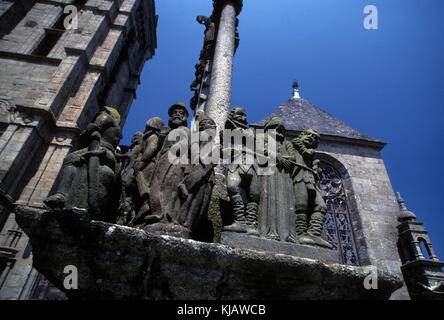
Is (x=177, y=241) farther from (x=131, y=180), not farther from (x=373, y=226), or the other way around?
(x=373, y=226)

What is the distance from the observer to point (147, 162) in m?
2.86

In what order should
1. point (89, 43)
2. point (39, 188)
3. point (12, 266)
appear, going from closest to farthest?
point (12, 266)
point (39, 188)
point (89, 43)

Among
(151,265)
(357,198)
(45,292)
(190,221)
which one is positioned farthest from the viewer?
(357,198)

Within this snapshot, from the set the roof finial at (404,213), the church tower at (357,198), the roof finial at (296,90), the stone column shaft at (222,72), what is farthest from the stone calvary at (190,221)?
the roof finial at (296,90)

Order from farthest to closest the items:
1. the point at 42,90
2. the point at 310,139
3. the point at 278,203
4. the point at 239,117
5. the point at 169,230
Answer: the point at 42,90, the point at 239,117, the point at 310,139, the point at 278,203, the point at 169,230

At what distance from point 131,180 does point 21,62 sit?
41.9 feet

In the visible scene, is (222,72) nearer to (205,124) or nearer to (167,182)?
(205,124)

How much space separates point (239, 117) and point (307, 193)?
1419 mm

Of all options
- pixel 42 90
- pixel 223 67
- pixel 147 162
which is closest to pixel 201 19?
pixel 223 67

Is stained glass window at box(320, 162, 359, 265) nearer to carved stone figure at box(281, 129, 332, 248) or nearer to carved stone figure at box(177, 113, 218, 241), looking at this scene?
carved stone figure at box(281, 129, 332, 248)

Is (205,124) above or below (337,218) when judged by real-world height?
below

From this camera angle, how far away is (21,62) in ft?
37.0

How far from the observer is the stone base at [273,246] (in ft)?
7.56

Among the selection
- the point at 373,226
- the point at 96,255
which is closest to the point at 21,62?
the point at 96,255
